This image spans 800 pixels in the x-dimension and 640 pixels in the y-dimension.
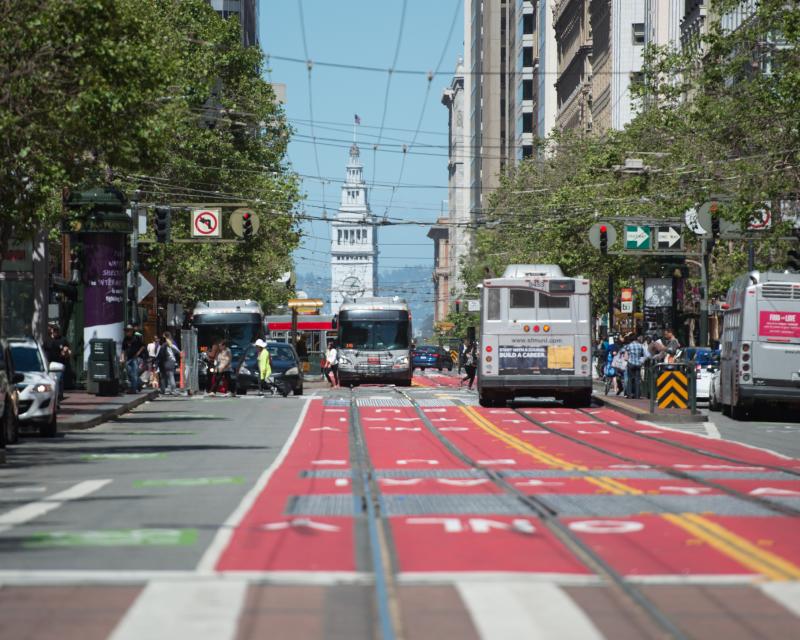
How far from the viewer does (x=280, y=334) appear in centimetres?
9000

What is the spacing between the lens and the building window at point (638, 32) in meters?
107

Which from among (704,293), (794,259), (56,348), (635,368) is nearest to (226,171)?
(704,293)

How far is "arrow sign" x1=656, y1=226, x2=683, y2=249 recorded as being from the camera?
5841cm

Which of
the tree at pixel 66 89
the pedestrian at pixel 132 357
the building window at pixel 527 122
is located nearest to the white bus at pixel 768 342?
the tree at pixel 66 89

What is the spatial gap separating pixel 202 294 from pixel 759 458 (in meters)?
58.0

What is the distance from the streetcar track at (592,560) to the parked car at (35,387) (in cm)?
1004

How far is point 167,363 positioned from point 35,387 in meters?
23.9

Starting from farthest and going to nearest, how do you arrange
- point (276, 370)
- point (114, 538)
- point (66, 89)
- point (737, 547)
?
point (276, 370) → point (66, 89) → point (114, 538) → point (737, 547)

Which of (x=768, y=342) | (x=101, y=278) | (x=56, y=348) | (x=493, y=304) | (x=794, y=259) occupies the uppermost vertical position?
(x=794, y=259)

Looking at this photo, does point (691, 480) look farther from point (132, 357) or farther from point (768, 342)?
point (132, 357)

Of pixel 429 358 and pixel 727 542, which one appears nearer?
pixel 727 542

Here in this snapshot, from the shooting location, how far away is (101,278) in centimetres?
4975

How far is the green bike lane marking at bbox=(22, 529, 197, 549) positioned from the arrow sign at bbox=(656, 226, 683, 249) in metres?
46.0

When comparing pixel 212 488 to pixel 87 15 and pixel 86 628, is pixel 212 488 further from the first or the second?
pixel 87 15
